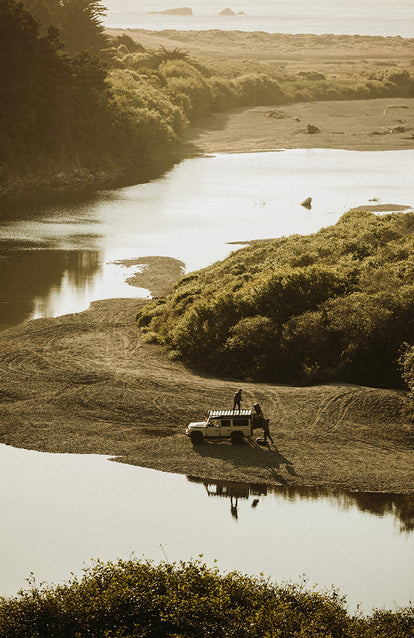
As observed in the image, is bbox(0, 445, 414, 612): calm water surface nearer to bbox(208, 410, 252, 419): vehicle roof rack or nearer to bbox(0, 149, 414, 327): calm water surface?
bbox(208, 410, 252, 419): vehicle roof rack

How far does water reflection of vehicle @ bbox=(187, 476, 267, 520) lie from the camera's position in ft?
117

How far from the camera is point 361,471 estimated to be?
37.0m

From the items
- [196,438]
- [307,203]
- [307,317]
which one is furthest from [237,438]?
[307,203]

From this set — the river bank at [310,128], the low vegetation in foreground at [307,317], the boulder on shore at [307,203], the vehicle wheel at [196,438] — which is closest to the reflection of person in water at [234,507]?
the vehicle wheel at [196,438]

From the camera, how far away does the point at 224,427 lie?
3938cm

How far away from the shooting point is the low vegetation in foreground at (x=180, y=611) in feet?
79.0

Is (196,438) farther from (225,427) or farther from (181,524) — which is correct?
(181,524)

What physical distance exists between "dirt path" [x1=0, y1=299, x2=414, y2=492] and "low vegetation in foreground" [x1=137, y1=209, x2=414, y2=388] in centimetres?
219

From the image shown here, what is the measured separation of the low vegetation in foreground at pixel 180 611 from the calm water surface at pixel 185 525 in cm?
269

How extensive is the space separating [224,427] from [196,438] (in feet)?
4.61

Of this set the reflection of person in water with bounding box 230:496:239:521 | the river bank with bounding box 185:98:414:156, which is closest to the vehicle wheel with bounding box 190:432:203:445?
the reflection of person in water with bounding box 230:496:239:521

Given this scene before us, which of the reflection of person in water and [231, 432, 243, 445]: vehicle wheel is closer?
the reflection of person in water

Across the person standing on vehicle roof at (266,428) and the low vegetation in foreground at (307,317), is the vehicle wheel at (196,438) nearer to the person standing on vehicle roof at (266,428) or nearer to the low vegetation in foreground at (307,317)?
the person standing on vehicle roof at (266,428)

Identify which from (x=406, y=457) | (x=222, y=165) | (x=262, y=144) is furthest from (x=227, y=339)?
(x=262, y=144)
